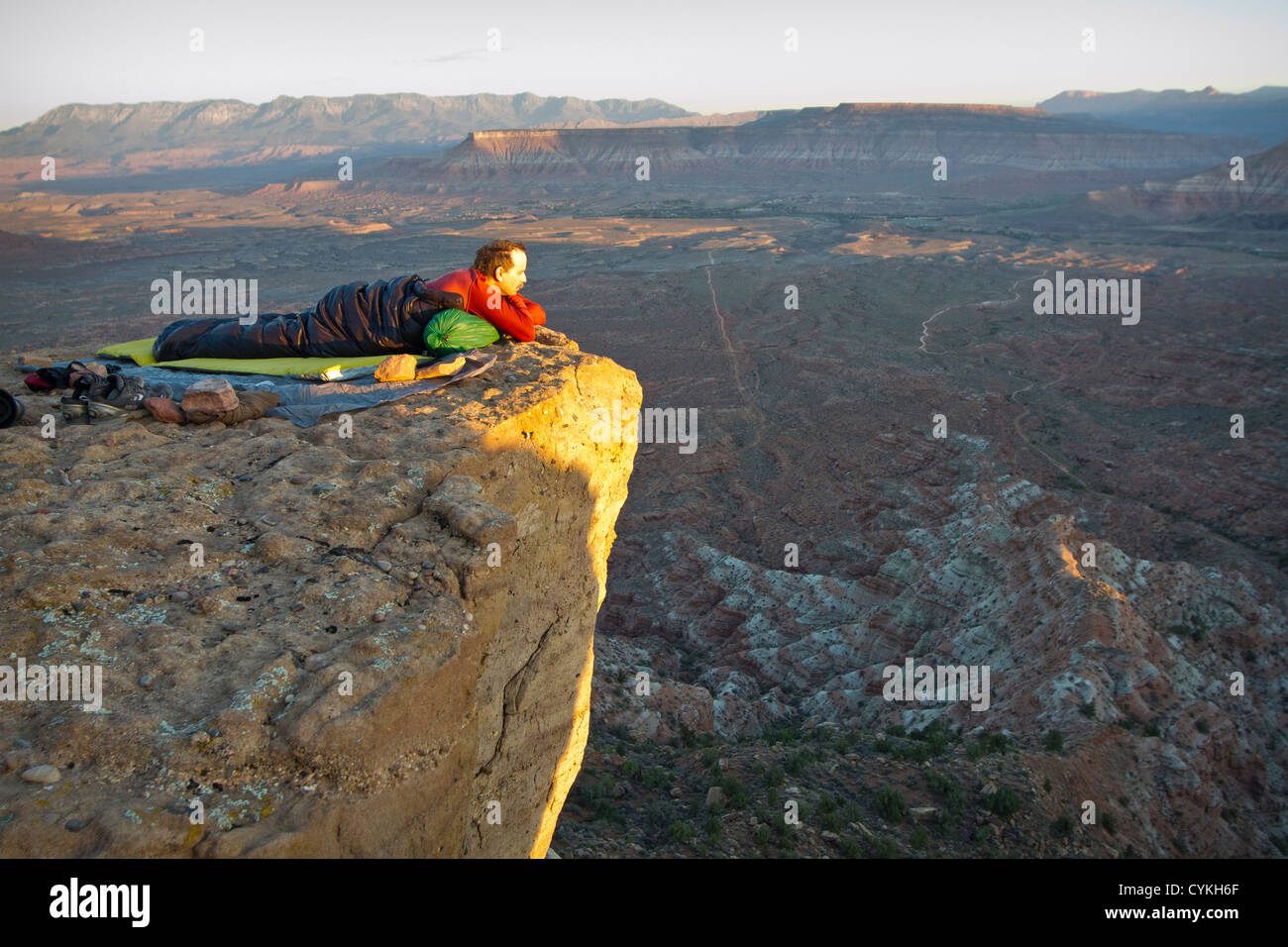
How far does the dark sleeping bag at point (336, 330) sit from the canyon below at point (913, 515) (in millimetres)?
1285

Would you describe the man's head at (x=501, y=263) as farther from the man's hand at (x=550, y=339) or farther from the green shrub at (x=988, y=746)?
the green shrub at (x=988, y=746)

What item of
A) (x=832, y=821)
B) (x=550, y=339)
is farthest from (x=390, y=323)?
(x=832, y=821)

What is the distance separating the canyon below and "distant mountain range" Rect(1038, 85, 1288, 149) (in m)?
83.6

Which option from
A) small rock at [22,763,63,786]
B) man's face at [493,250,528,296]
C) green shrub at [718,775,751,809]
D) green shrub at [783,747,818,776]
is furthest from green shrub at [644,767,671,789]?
small rock at [22,763,63,786]

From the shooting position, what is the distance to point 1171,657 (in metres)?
9.02

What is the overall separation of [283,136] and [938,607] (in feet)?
644

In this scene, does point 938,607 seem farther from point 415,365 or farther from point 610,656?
point 415,365

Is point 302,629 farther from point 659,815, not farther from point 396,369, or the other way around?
point 659,815

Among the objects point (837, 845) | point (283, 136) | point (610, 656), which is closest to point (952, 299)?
point (610, 656)

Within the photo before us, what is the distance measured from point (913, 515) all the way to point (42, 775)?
1425 centimetres

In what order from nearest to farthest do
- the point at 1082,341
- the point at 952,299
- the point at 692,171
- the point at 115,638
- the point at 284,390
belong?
the point at 115,638 → the point at 284,390 → the point at 1082,341 → the point at 952,299 → the point at 692,171

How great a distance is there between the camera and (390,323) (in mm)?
5098

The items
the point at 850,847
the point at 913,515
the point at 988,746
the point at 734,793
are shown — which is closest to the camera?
the point at 850,847

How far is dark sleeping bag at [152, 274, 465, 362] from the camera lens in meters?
5.07
